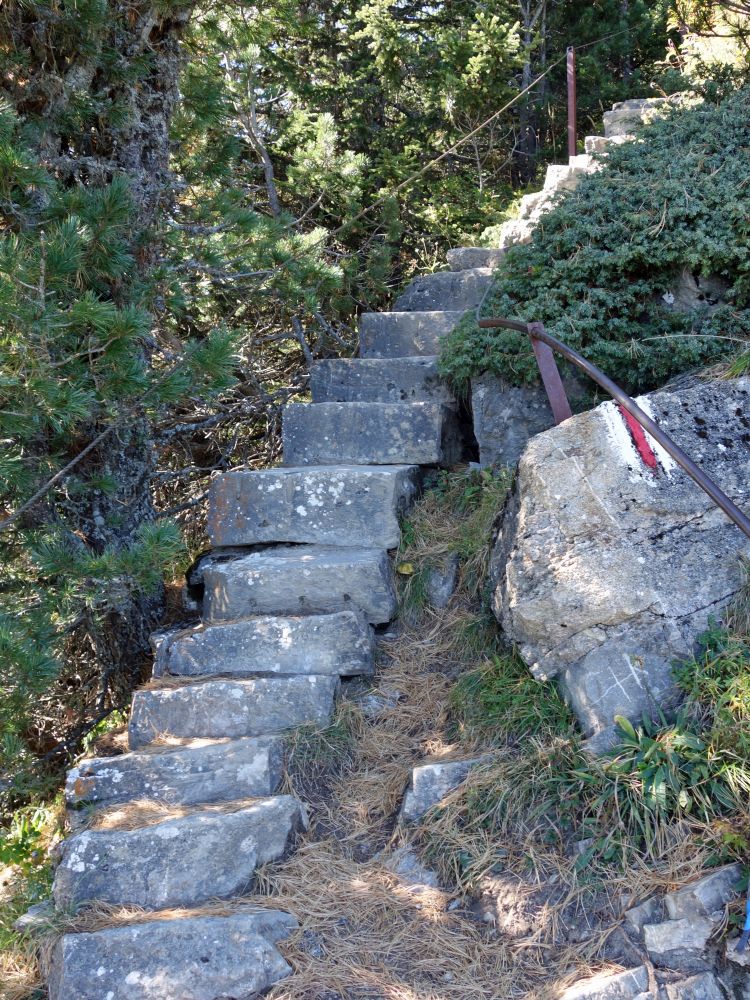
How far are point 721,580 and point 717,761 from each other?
67 centimetres

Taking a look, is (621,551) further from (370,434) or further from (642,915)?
(370,434)

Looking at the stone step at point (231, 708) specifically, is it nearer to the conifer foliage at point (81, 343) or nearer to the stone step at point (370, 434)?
the conifer foliage at point (81, 343)

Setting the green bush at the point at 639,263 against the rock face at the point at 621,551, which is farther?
the green bush at the point at 639,263

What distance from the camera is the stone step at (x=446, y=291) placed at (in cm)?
550

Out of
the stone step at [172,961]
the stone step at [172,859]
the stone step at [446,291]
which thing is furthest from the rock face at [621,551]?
the stone step at [446,291]

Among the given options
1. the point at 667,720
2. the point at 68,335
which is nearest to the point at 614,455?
the point at 667,720

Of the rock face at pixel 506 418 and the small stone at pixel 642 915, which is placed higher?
the rock face at pixel 506 418

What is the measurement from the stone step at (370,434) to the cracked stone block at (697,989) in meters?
2.67

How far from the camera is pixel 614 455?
120 inches

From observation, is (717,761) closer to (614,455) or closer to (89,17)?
(614,455)

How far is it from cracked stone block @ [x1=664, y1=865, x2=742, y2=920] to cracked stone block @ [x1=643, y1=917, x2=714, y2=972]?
0.07ft

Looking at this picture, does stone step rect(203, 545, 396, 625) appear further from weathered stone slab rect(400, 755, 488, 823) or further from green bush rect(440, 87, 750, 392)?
green bush rect(440, 87, 750, 392)

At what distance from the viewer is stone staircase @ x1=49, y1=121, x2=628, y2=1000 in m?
2.42

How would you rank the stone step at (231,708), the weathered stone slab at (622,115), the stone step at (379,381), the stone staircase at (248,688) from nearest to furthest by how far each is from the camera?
1. the stone staircase at (248,688)
2. the stone step at (231,708)
3. the stone step at (379,381)
4. the weathered stone slab at (622,115)
